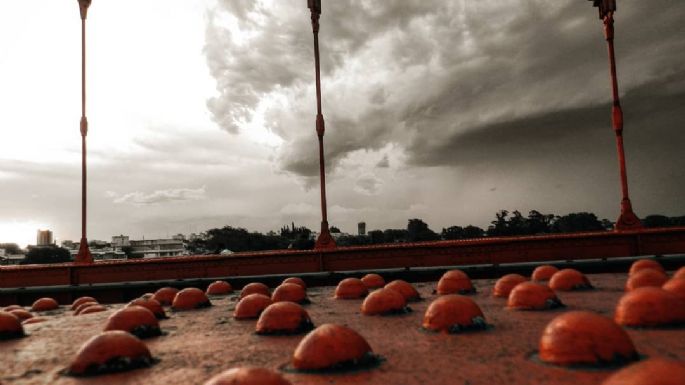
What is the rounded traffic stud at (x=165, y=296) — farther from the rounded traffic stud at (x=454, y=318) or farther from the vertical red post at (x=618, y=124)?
the vertical red post at (x=618, y=124)

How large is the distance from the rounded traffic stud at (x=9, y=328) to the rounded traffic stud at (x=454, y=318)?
416cm

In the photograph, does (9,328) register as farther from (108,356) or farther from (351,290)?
(351,290)

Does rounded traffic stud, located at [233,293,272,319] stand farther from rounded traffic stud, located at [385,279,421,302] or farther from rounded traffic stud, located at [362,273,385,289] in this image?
rounded traffic stud, located at [362,273,385,289]

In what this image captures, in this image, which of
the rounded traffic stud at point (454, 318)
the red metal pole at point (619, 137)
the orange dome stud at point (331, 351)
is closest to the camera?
the orange dome stud at point (331, 351)

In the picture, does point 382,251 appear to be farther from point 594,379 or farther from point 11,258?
point 11,258

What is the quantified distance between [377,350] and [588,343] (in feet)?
4.55

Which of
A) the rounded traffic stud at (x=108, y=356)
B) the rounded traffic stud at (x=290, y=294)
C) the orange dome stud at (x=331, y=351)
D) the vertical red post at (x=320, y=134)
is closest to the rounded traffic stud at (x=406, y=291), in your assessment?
the rounded traffic stud at (x=290, y=294)

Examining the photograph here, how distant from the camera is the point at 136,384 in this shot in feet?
9.62

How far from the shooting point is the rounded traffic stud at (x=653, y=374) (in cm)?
156

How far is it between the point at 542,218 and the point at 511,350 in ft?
217

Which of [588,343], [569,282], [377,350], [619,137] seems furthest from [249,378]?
[619,137]

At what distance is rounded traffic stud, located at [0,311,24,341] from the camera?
15.6ft

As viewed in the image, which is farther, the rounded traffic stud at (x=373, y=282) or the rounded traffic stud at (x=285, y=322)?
the rounded traffic stud at (x=373, y=282)

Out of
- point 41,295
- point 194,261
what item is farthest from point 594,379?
point 41,295
